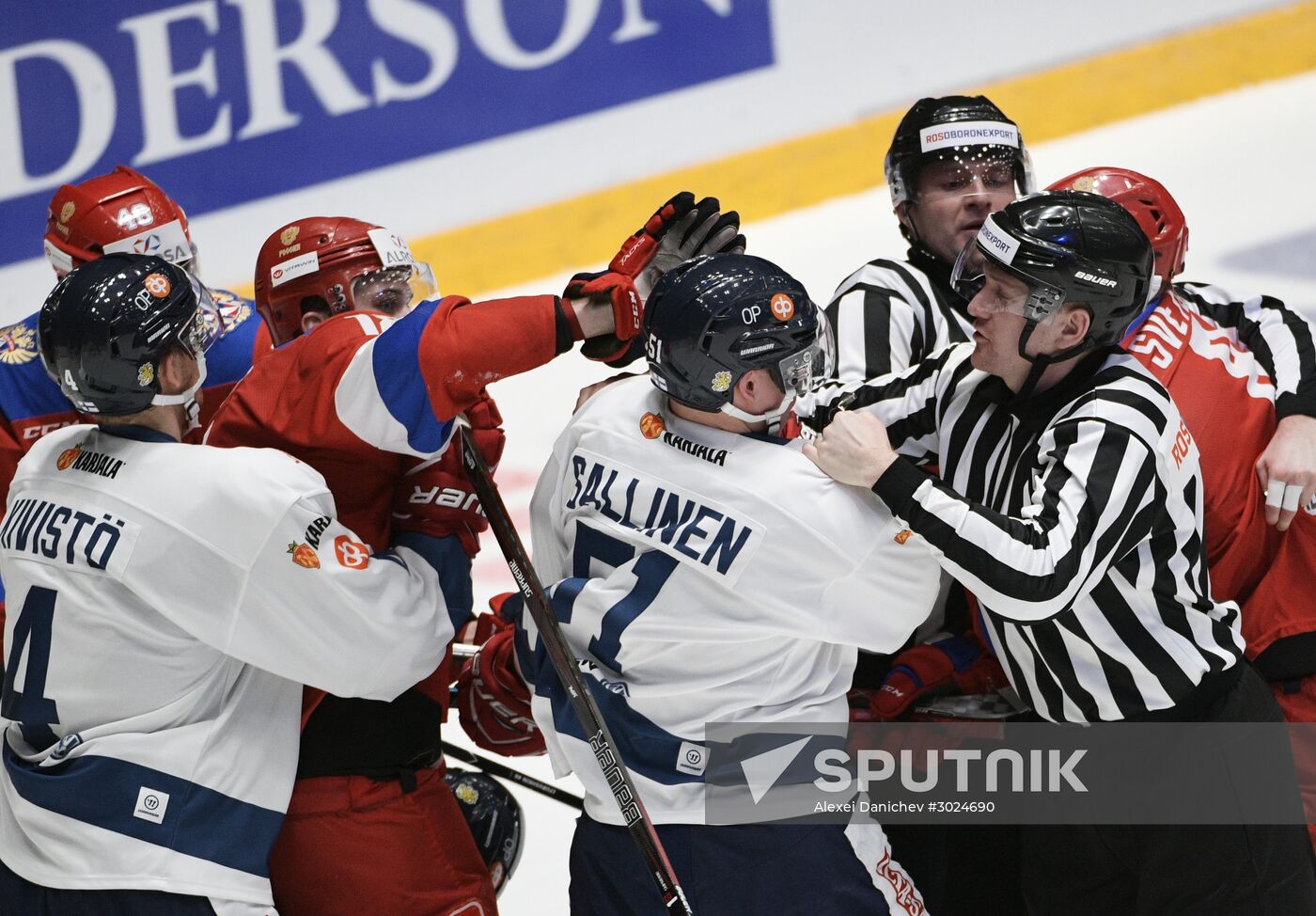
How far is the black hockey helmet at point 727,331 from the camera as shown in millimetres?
2230

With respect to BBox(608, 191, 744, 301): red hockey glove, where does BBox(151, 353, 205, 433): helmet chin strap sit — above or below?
below

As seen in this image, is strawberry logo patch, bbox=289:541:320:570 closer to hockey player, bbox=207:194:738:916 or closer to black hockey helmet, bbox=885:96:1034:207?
hockey player, bbox=207:194:738:916

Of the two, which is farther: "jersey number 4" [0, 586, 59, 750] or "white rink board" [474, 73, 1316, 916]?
"white rink board" [474, 73, 1316, 916]

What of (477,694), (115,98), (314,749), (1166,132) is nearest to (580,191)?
(115,98)

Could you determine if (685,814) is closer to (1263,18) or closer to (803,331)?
(803,331)

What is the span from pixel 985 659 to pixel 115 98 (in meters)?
4.64

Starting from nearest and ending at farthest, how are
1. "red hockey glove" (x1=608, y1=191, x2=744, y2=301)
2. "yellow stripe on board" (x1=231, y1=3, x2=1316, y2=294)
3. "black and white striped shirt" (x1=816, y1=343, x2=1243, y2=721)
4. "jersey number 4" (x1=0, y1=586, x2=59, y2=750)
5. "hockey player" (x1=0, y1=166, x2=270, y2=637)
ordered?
"black and white striped shirt" (x1=816, y1=343, x2=1243, y2=721) → "jersey number 4" (x1=0, y1=586, x2=59, y2=750) → "red hockey glove" (x1=608, y1=191, x2=744, y2=301) → "hockey player" (x1=0, y1=166, x2=270, y2=637) → "yellow stripe on board" (x1=231, y1=3, x2=1316, y2=294)

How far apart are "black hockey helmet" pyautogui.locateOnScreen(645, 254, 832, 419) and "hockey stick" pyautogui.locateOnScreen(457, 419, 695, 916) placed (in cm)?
41

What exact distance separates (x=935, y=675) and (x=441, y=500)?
93 centimetres

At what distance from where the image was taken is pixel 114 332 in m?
2.22

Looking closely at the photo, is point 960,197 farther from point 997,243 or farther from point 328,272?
point 328,272

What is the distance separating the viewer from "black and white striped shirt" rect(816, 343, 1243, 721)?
7.11 feet

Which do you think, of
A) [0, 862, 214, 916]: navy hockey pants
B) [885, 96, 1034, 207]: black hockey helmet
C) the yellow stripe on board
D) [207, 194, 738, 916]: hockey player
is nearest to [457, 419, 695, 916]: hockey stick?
[207, 194, 738, 916]: hockey player

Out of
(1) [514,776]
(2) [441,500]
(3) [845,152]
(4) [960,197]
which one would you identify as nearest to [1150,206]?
(4) [960,197]
